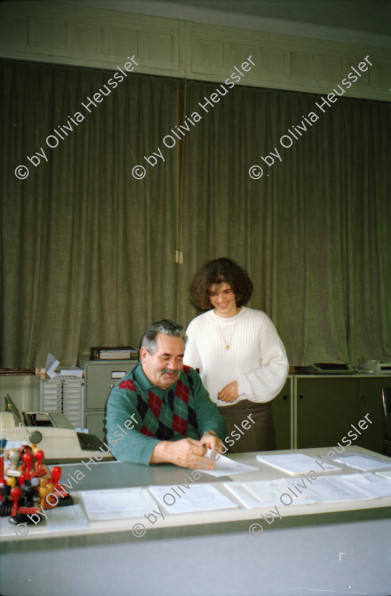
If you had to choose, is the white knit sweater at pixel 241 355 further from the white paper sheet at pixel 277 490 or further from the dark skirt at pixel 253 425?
the white paper sheet at pixel 277 490

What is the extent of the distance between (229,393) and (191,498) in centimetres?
106

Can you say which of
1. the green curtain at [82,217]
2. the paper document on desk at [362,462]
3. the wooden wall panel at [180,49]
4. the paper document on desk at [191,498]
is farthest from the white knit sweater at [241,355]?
the wooden wall panel at [180,49]

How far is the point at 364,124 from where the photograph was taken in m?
4.72

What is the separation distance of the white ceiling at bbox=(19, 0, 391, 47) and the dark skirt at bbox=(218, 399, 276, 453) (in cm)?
311

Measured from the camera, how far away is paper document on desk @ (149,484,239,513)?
1.50 metres

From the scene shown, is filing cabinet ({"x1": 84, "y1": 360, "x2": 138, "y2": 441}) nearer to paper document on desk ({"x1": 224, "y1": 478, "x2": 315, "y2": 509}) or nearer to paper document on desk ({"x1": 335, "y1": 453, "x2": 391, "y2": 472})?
paper document on desk ({"x1": 335, "y1": 453, "x2": 391, "y2": 472})

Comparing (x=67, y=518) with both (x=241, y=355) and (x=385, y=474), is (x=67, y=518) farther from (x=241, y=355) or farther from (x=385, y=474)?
(x=241, y=355)

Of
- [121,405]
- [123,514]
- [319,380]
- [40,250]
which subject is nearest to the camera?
[123,514]

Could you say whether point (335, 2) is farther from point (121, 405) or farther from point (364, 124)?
point (121, 405)

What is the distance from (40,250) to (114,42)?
65.9 inches

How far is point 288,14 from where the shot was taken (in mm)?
4301

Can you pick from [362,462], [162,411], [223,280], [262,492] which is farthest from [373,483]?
[223,280]

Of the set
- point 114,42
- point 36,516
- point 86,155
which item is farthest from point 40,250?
point 36,516

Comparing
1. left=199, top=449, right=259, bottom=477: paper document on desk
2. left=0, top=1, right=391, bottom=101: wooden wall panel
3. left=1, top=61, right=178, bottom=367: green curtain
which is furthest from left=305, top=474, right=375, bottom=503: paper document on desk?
left=0, top=1, right=391, bottom=101: wooden wall panel
